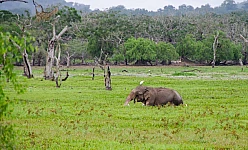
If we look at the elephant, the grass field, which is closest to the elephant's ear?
the elephant

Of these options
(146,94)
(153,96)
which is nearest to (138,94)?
(146,94)

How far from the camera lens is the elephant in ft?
57.4

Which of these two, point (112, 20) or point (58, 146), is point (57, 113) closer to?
point (58, 146)

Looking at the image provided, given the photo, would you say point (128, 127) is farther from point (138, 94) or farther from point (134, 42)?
point (134, 42)

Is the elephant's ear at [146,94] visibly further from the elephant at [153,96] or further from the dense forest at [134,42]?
the dense forest at [134,42]

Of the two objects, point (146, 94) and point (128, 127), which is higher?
point (146, 94)

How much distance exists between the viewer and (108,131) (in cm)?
1154

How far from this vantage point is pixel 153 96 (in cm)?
1761

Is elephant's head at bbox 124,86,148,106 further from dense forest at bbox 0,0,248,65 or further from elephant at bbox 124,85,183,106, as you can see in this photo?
dense forest at bbox 0,0,248,65

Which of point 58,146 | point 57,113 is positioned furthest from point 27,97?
point 58,146

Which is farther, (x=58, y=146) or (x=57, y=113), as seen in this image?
(x=57, y=113)

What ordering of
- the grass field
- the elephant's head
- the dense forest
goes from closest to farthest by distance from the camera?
the grass field → the elephant's head → the dense forest

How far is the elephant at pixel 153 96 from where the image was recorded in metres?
17.5

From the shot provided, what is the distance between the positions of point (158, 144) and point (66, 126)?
3.21 metres
